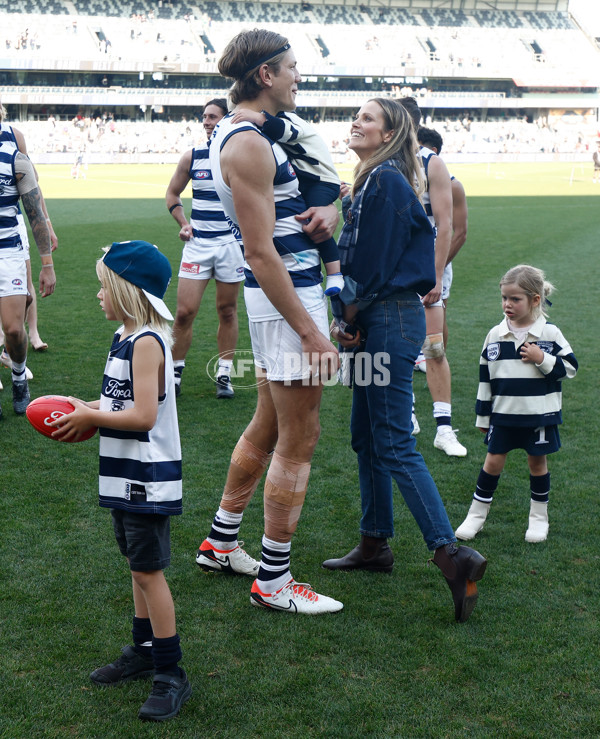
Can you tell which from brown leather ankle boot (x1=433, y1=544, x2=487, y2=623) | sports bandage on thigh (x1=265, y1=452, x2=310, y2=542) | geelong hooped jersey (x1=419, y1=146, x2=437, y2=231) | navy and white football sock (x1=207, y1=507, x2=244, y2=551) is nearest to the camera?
brown leather ankle boot (x1=433, y1=544, x2=487, y2=623)

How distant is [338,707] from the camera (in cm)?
265

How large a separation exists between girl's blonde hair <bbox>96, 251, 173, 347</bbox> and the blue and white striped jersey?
1925 millimetres

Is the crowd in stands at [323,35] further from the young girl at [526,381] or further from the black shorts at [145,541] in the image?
the black shorts at [145,541]

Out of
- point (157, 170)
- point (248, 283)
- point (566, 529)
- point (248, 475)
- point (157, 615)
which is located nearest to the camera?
point (157, 615)

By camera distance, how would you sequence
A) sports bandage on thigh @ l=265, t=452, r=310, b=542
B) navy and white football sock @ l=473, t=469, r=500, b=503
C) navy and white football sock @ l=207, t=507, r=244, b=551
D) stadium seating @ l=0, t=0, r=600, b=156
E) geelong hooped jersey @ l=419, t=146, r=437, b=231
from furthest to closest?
stadium seating @ l=0, t=0, r=600, b=156
geelong hooped jersey @ l=419, t=146, r=437, b=231
navy and white football sock @ l=473, t=469, r=500, b=503
navy and white football sock @ l=207, t=507, r=244, b=551
sports bandage on thigh @ l=265, t=452, r=310, b=542

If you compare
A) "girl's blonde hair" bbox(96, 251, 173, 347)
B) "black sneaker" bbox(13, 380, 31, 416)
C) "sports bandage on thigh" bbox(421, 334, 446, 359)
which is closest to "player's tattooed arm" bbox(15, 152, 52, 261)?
"black sneaker" bbox(13, 380, 31, 416)

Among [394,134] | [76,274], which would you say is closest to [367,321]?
[394,134]

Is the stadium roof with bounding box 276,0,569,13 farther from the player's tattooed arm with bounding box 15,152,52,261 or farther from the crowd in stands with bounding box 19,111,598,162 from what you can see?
the player's tattooed arm with bounding box 15,152,52,261

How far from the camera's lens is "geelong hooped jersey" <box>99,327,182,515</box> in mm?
2607

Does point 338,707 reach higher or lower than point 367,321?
lower

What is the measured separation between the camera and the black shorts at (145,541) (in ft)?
8.60

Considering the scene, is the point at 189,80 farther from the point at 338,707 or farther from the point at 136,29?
the point at 338,707

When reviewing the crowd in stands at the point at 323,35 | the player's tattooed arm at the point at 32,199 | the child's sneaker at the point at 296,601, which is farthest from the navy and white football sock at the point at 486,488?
the crowd in stands at the point at 323,35

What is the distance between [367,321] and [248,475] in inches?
36.0
